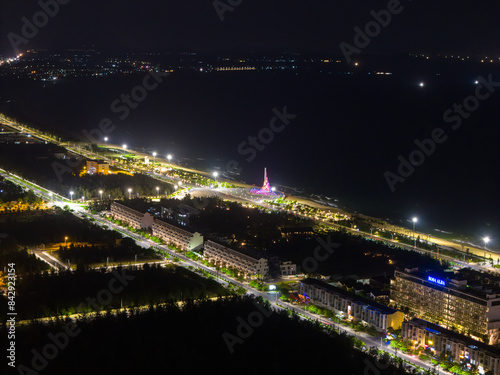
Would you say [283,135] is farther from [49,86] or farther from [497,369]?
[49,86]

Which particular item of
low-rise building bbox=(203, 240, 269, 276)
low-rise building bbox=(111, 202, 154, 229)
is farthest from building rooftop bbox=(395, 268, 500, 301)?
low-rise building bbox=(111, 202, 154, 229)

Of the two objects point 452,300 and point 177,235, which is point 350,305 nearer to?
point 452,300

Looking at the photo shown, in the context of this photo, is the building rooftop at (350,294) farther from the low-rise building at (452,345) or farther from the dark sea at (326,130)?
the dark sea at (326,130)

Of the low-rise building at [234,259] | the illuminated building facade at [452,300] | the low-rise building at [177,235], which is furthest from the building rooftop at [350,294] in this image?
the low-rise building at [177,235]

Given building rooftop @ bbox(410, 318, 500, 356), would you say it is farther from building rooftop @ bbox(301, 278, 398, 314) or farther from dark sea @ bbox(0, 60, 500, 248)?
dark sea @ bbox(0, 60, 500, 248)

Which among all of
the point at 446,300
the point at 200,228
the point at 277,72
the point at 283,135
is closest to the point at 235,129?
the point at 283,135
